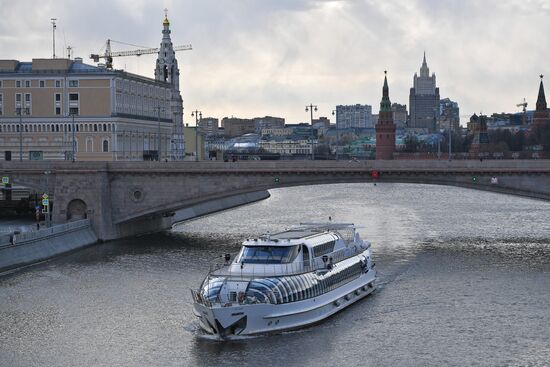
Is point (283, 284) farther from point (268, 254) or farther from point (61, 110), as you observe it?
point (61, 110)

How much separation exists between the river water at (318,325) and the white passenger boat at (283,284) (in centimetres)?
84

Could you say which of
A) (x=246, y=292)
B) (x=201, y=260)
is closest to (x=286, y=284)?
(x=246, y=292)

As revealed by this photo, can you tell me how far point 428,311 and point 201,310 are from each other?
1346 centimetres

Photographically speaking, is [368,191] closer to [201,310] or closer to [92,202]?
[92,202]

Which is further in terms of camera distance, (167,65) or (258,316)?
(167,65)

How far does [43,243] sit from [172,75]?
358ft

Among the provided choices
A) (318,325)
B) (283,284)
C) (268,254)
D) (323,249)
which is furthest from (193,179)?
(283,284)

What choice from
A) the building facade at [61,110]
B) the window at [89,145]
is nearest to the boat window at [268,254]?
the building facade at [61,110]

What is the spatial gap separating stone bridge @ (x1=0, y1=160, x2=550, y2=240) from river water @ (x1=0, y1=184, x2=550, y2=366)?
134 inches

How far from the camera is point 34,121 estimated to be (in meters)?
127

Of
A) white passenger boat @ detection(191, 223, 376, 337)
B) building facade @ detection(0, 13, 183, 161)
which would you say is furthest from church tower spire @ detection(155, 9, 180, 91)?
white passenger boat @ detection(191, 223, 376, 337)

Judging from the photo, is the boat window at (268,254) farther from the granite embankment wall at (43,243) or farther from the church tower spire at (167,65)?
the church tower spire at (167,65)

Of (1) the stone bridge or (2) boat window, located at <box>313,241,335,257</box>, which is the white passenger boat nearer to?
(2) boat window, located at <box>313,241,335,257</box>

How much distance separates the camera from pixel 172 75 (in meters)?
185
